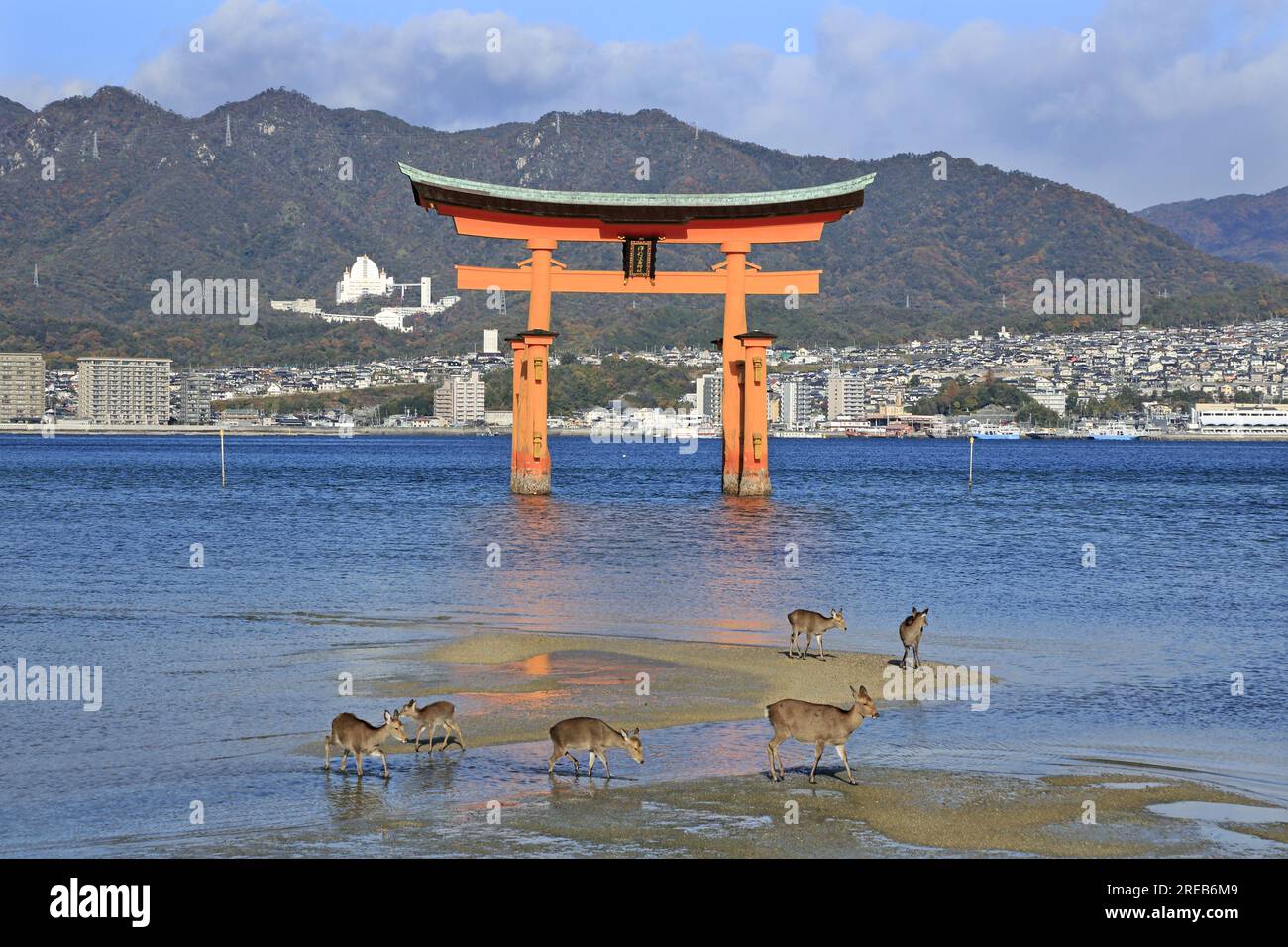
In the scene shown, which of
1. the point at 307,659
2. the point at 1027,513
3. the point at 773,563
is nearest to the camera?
the point at 307,659

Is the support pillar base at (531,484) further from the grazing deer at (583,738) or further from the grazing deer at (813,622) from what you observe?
the grazing deer at (583,738)

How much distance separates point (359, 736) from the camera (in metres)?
12.7

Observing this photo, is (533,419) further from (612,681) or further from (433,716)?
(433,716)

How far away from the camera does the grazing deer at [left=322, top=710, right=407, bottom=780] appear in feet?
41.8

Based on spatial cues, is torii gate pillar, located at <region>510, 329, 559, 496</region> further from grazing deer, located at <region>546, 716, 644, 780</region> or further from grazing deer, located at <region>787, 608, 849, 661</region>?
grazing deer, located at <region>546, 716, 644, 780</region>

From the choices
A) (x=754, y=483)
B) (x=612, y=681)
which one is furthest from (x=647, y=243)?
(x=612, y=681)

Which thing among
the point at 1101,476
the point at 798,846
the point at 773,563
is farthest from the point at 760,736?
the point at 1101,476

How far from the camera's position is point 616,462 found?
410ft

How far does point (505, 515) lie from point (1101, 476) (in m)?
58.2

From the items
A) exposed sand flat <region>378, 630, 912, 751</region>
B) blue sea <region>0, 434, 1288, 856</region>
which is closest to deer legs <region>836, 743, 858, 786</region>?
blue sea <region>0, 434, 1288, 856</region>

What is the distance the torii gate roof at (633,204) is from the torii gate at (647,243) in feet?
0.12

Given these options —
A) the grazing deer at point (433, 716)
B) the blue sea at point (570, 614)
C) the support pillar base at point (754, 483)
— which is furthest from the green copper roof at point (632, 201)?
the grazing deer at point (433, 716)

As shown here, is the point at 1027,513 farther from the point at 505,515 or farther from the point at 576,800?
the point at 576,800
